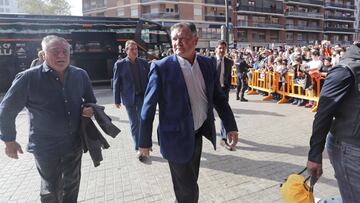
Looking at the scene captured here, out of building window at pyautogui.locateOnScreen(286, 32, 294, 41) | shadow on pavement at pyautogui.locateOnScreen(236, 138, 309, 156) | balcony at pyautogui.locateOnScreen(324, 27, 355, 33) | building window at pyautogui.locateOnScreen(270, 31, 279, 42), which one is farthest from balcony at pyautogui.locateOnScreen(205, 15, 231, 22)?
shadow on pavement at pyautogui.locateOnScreen(236, 138, 309, 156)

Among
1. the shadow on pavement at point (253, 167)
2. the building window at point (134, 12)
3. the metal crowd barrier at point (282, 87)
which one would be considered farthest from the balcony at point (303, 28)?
the shadow on pavement at point (253, 167)

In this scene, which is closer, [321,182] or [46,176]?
[46,176]

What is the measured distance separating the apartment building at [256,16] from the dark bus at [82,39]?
2884 centimetres

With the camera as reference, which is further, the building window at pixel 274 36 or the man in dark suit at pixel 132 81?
the building window at pixel 274 36

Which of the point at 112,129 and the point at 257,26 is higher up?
the point at 257,26

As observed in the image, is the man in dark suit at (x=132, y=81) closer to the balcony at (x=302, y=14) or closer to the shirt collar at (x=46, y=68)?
the shirt collar at (x=46, y=68)

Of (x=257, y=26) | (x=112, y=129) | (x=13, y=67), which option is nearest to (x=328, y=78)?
(x=112, y=129)

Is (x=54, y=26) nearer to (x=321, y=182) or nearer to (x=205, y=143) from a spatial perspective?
(x=205, y=143)

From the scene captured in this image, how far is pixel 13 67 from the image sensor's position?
16328mm

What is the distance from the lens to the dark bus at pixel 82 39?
1633 centimetres

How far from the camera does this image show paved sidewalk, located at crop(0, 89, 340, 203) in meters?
3.99

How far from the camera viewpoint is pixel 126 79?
5.62 meters

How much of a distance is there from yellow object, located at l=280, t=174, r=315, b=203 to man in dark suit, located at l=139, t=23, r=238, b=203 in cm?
85

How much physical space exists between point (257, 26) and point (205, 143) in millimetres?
55339
